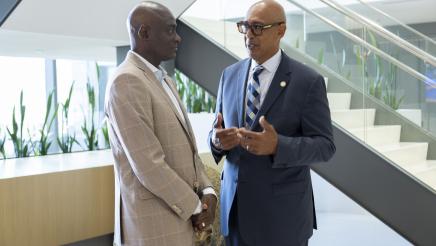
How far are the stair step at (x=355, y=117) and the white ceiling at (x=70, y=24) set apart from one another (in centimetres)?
101

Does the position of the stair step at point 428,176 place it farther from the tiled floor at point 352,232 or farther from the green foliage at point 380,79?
the tiled floor at point 352,232

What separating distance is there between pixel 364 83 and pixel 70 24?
2.31 metres

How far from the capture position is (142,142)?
169cm

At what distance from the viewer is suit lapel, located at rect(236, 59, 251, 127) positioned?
197 centimetres

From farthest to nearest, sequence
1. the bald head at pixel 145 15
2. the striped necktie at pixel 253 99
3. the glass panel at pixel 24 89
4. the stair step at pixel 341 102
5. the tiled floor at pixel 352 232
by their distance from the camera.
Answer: the glass panel at pixel 24 89, the tiled floor at pixel 352 232, the stair step at pixel 341 102, the striped necktie at pixel 253 99, the bald head at pixel 145 15

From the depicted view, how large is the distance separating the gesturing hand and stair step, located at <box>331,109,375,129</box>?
1968 mm

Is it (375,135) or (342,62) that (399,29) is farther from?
(375,135)

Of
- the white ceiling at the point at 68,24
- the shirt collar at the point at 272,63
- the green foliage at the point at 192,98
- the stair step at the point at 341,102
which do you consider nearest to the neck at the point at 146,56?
the shirt collar at the point at 272,63

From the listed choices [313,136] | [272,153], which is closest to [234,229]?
[272,153]

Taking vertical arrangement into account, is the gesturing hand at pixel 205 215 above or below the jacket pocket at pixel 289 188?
below

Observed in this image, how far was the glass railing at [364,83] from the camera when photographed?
3475mm

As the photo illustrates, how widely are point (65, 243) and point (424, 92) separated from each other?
2684 mm

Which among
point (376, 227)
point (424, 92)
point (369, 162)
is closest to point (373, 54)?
point (424, 92)

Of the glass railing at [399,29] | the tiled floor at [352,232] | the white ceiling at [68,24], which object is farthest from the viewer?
the tiled floor at [352,232]
